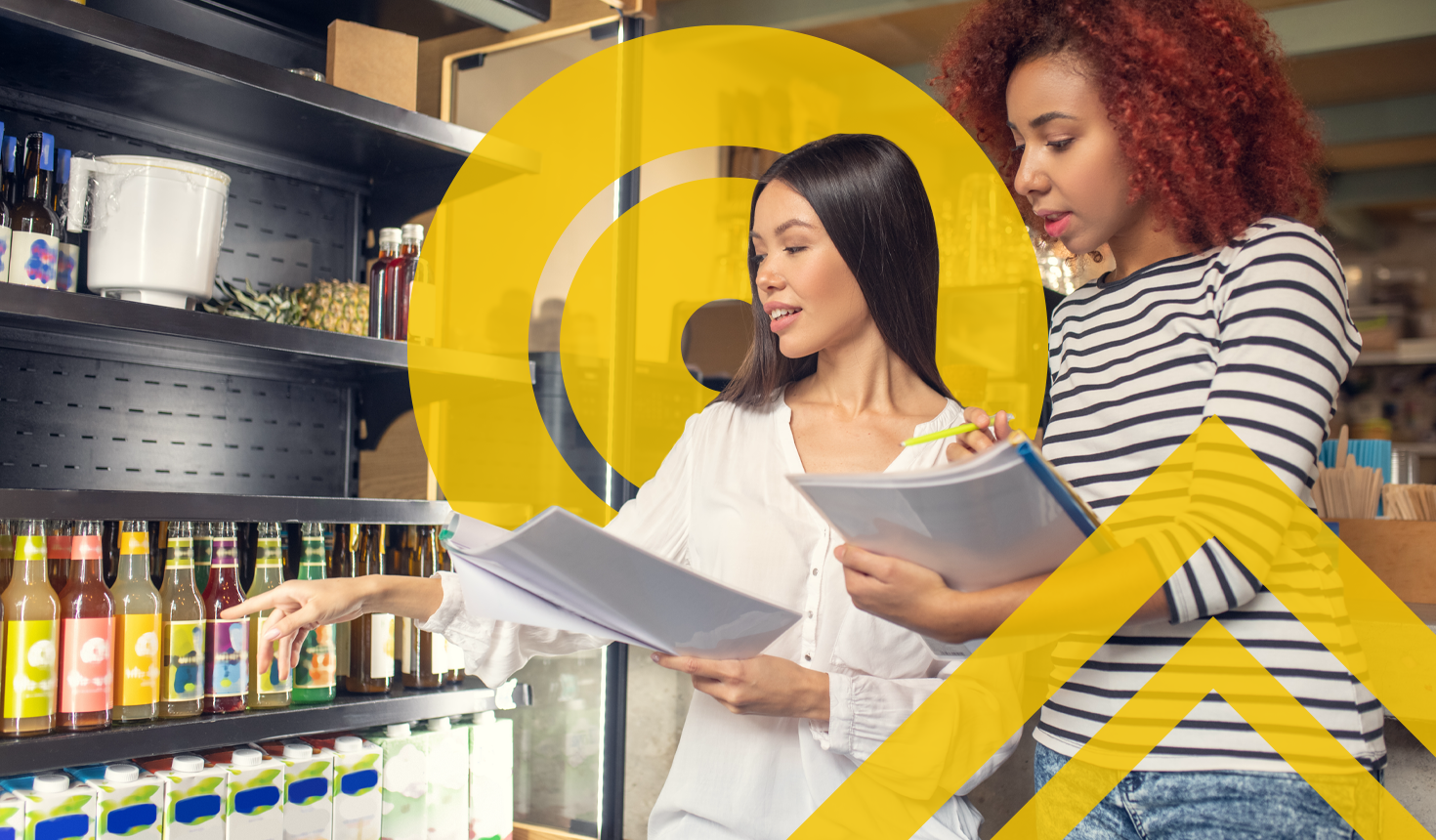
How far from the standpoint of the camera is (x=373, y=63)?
6.77 ft

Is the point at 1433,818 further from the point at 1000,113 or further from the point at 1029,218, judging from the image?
the point at 1000,113

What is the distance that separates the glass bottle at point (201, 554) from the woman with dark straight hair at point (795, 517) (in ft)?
3.07

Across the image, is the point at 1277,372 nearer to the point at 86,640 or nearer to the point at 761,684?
the point at 761,684

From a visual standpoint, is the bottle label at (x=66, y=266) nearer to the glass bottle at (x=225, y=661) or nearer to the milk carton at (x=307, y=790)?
the glass bottle at (x=225, y=661)

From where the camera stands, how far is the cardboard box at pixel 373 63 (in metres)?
2.02

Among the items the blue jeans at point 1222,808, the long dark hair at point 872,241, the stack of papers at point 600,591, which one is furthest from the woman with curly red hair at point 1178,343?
the long dark hair at point 872,241

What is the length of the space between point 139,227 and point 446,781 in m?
1.22

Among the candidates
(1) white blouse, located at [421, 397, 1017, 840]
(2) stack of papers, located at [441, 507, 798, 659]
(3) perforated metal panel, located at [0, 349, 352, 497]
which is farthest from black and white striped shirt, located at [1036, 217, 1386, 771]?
(3) perforated metal panel, located at [0, 349, 352, 497]

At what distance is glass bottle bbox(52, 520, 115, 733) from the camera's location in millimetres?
1558

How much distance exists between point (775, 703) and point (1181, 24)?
77cm

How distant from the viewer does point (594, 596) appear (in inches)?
34.7

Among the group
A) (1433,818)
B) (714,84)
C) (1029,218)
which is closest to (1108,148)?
(1029,218)

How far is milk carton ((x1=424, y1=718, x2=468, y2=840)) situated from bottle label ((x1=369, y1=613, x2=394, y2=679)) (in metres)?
0.17
